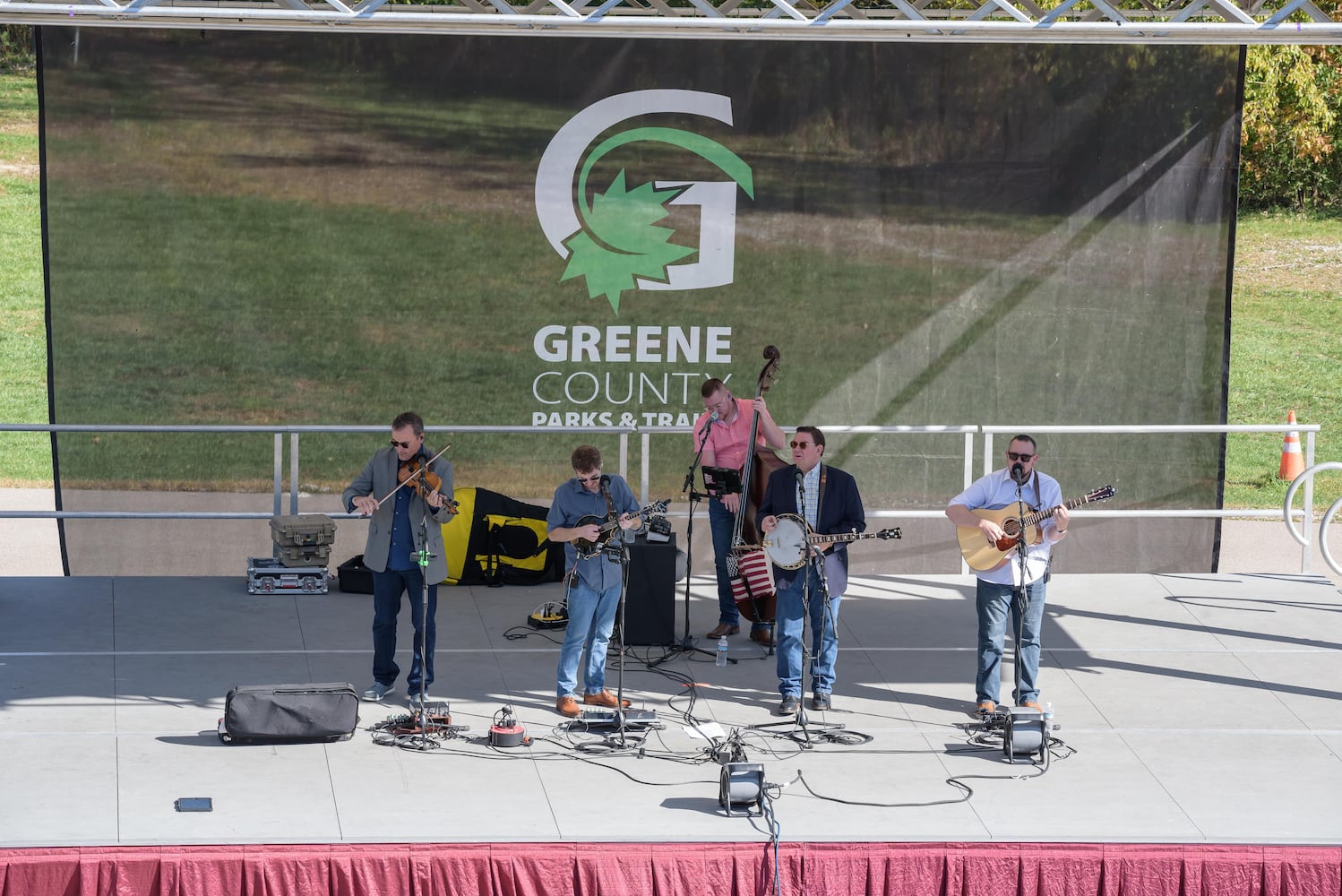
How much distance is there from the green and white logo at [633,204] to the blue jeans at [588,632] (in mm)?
4240

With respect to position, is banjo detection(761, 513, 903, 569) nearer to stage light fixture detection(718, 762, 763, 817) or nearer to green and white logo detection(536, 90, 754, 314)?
stage light fixture detection(718, 762, 763, 817)

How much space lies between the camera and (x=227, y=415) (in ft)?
40.0

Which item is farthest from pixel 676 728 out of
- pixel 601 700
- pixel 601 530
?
pixel 601 530

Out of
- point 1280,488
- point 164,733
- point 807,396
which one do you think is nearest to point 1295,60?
point 1280,488

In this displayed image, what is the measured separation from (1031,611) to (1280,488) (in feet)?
41.2

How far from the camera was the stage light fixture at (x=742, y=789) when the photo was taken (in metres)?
7.36

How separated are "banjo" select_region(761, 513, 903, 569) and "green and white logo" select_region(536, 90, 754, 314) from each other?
4.35 m

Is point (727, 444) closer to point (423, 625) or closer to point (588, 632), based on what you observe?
point (588, 632)

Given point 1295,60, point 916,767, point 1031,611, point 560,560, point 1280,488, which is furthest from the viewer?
point 1295,60

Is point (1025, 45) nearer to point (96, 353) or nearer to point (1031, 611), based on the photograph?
point (1031, 611)

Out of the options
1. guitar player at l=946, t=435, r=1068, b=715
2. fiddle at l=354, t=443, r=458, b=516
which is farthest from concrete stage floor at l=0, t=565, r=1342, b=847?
fiddle at l=354, t=443, r=458, b=516

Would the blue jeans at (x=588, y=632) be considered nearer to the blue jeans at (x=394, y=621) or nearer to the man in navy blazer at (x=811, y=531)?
the blue jeans at (x=394, y=621)

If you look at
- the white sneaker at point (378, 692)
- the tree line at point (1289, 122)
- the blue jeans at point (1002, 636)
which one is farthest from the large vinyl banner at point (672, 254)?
the tree line at point (1289, 122)

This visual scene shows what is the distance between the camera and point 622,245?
41.1 ft
